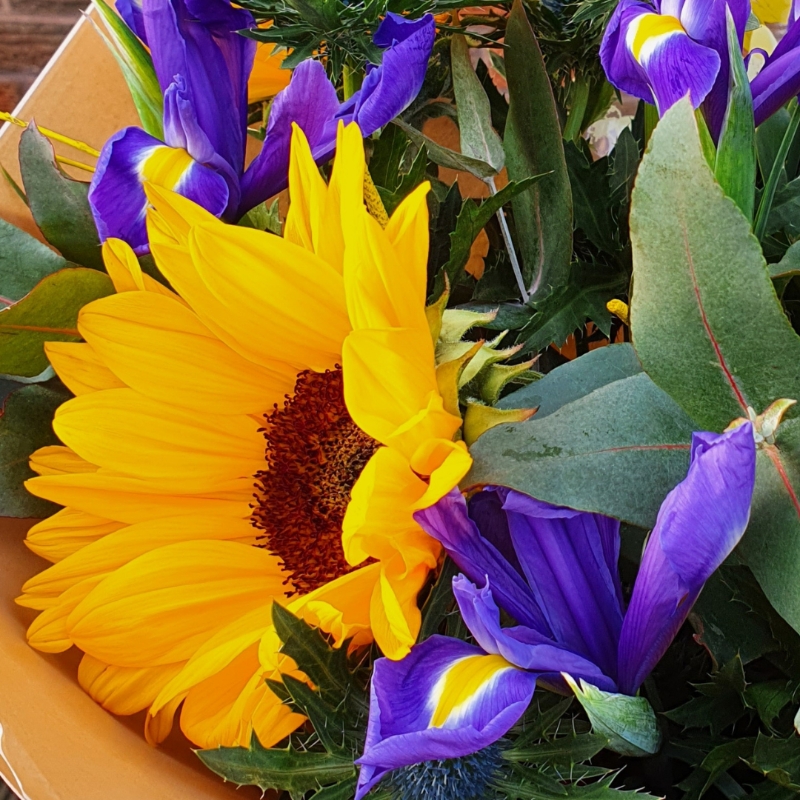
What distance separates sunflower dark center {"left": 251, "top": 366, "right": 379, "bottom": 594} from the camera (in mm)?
374

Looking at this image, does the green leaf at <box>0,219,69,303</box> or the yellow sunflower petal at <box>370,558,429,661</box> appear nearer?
the yellow sunflower petal at <box>370,558,429,661</box>

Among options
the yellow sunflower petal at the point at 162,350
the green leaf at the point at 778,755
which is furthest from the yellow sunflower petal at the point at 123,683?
the green leaf at the point at 778,755

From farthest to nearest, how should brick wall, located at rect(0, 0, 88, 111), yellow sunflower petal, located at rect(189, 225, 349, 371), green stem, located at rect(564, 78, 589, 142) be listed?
brick wall, located at rect(0, 0, 88, 111)
green stem, located at rect(564, 78, 589, 142)
yellow sunflower petal, located at rect(189, 225, 349, 371)

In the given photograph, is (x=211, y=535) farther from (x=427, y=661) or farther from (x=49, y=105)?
(x=49, y=105)

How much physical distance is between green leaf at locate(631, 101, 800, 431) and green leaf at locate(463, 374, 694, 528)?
0.01 metres

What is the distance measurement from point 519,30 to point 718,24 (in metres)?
0.09

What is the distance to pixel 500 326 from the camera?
347 millimetres

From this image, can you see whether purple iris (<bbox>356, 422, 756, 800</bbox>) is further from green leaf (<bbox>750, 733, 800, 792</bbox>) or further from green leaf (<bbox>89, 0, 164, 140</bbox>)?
green leaf (<bbox>89, 0, 164, 140</bbox>)

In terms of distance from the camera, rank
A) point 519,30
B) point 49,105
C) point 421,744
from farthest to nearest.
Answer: point 49,105, point 519,30, point 421,744

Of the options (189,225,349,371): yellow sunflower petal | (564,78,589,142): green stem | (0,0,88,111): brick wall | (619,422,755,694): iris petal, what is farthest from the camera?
(0,0,88,111): brick wall

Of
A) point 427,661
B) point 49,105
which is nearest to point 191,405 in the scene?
point 427,661

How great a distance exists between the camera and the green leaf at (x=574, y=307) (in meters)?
0.34

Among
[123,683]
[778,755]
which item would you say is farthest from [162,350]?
[778,755]

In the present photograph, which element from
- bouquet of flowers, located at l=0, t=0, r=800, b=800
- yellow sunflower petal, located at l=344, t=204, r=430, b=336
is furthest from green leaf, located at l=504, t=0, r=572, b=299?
yellow sunflower petal, located at l=344, t=204, r=430, b=336
